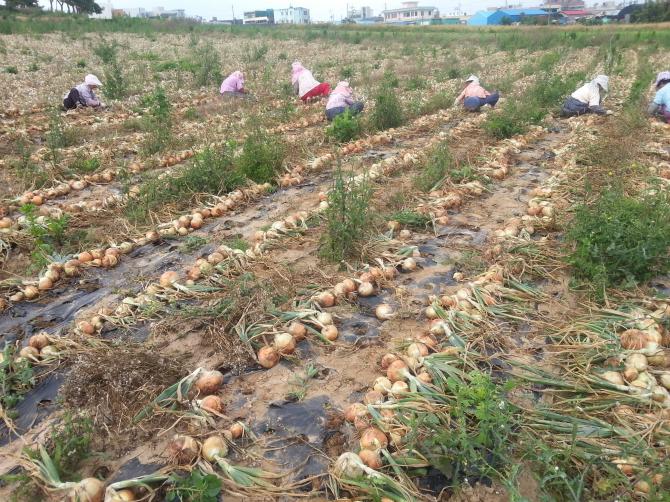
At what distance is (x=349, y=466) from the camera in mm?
2018

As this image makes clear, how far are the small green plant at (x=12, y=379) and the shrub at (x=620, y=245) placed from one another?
3.48m

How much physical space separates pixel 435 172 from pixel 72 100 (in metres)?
8.22

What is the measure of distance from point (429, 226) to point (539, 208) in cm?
105

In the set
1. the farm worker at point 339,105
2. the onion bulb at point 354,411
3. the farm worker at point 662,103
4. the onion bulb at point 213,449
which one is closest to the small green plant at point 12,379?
the onion bulb at point 213,449

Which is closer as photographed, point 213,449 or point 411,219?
point 213,449

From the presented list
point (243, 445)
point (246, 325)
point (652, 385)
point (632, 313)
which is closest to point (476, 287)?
point (632, 313)

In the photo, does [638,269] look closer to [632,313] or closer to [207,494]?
[632,313]

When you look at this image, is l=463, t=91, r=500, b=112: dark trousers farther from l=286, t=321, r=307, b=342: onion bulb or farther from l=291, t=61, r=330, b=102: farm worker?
l=286, t=321, r=307, b=342: onion bulb

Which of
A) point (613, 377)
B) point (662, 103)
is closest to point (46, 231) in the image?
point (613, 377)

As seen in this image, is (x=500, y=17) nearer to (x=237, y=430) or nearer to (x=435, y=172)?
(x=435, y=172)

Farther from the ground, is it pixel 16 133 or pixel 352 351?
pixel 16 133

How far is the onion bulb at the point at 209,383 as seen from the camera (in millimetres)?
2533

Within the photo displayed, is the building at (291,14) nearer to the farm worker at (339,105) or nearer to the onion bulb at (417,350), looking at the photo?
the farm worker at (339,105)

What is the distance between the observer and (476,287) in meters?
3.25
